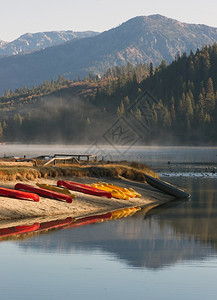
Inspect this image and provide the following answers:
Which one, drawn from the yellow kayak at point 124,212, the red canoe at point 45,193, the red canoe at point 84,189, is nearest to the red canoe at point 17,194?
the red canoe at point 45,193

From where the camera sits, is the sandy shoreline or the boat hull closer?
the sandy shoreline

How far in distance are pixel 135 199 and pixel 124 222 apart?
41.6 feet

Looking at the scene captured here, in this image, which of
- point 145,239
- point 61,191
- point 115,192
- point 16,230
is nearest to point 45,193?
point 61,191

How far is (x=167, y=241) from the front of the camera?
26.1 meters

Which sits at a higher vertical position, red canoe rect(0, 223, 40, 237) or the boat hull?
red canoe rect(0, 223, 40, 237)

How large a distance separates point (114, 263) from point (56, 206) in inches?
583

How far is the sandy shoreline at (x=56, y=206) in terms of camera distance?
31125 millimetres

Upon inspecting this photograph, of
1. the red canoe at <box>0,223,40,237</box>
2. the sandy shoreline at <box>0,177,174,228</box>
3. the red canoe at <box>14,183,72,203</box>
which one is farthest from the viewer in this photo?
the red canoe at <box>14,183,72,203</box>

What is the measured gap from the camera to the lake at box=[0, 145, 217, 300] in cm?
1700

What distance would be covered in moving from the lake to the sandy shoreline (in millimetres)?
3745

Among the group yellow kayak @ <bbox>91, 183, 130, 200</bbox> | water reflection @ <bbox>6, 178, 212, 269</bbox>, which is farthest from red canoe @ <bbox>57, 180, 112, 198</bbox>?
water reflection @ <bbox>6, 178, 212, 269</bbox>

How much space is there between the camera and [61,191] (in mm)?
38906

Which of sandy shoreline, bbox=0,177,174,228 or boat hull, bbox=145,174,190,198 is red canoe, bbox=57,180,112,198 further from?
boat hull, bbox=145,174,190,198

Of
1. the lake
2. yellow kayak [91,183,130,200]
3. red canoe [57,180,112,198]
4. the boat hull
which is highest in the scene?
the lake
